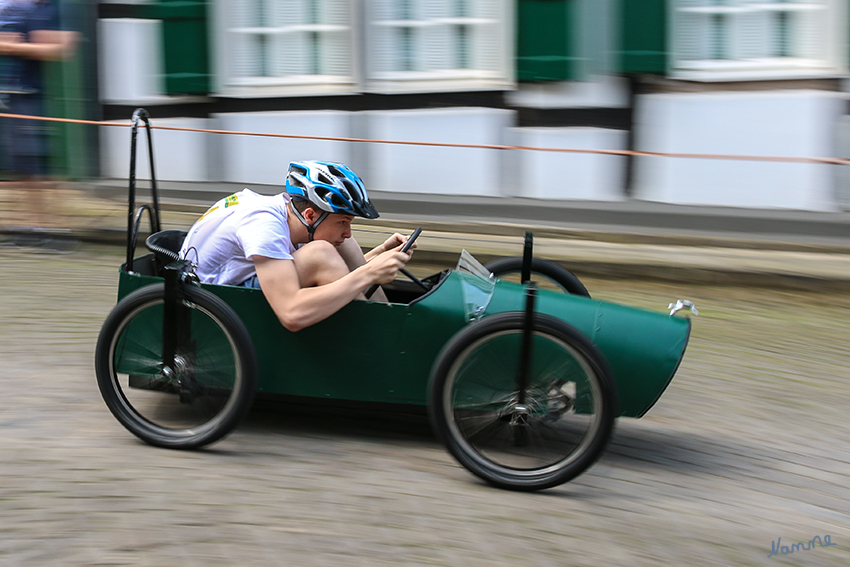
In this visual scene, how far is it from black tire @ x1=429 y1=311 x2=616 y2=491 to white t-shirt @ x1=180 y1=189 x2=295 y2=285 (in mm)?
829

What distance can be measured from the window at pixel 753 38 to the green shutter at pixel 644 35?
222 mm

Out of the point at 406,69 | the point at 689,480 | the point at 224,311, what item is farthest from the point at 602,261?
the point at 224,311

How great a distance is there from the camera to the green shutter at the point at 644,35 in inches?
282

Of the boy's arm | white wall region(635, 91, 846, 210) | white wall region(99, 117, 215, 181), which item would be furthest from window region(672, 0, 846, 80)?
the boy's arm

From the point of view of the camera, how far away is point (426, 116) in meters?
7.91

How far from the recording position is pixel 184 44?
804 cm

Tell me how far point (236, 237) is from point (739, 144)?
4983 millimetres

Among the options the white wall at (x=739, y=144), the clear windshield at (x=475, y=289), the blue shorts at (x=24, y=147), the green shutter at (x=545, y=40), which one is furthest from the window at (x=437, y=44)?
the clear windshield at (x=475, y=289)

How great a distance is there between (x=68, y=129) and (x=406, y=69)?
3.08m

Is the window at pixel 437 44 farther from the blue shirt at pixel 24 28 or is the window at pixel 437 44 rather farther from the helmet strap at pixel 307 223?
the helmet strap at pixel 307 223

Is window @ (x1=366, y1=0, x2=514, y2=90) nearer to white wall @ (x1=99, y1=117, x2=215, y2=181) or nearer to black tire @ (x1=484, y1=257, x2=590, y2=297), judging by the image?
white wall @ (x1=99, y1=117, x2=215, y2=181)

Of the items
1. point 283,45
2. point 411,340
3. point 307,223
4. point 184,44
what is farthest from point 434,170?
point 411,340

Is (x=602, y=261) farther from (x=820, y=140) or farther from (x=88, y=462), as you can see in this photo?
(x=88, y=462)

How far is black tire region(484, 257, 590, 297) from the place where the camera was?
13.9 feet
